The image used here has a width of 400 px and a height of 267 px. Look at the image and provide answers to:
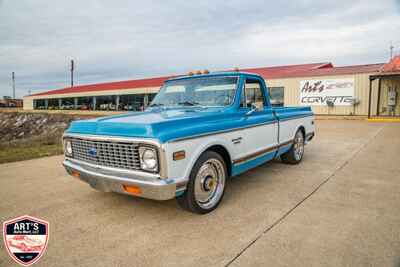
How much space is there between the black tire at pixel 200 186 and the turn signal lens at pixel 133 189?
1.78ft

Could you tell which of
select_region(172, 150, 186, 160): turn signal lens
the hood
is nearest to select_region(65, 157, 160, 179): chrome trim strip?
select_region(172, 150, 186, 160): turn signal lens

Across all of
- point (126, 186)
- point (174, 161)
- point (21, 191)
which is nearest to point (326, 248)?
point (174, 161)

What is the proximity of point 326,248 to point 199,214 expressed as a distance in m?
1.49

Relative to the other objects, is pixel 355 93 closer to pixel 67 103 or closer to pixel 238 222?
pixel 238 222

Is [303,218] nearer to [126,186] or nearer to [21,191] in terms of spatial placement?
[126,186]

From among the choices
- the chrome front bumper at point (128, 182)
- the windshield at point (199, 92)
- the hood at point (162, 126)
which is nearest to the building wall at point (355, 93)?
the windshield at point (199, 92)

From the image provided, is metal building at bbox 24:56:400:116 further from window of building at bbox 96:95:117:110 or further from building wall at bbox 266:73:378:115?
window of building at bbox 96:95:117:110

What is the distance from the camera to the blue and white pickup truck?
2.87 m

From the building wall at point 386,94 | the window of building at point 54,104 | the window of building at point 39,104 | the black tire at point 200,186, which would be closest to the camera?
the black tire at point 200,186

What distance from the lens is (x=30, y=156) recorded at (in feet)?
23.7

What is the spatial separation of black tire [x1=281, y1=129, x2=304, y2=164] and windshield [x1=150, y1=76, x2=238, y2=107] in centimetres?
246

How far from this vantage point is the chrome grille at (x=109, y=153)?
2.99 m

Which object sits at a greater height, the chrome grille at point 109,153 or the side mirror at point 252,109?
the side mirror at point 252,109

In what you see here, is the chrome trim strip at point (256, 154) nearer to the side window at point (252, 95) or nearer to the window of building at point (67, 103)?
the side window at point (252, 95)
